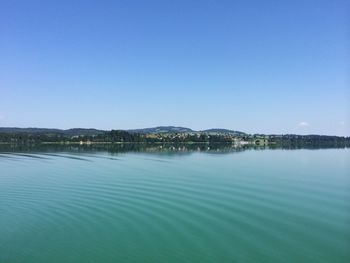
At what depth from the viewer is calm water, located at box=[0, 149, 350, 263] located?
42.6ft

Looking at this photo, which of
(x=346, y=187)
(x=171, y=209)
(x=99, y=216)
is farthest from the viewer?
(x=346, y=187)

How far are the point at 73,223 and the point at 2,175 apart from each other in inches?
813

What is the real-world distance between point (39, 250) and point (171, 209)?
26.4 feet

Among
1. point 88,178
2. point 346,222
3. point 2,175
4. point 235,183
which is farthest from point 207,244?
point 2,175

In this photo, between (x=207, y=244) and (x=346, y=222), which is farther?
(x=346, y=222)


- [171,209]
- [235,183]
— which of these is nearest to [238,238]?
[171,209]

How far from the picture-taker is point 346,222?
1767 centimetres

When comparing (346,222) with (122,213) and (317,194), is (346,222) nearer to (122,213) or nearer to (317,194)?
(317,194)

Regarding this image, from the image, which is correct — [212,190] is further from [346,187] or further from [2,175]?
[2,175]

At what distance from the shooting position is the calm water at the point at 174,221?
13.0 metres

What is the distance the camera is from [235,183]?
1137 inches

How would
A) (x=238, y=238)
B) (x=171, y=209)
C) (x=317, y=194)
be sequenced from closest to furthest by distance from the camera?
(x=238, y=238), (x=171, y=209), (x=317, y=194)

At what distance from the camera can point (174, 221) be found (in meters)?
17.3

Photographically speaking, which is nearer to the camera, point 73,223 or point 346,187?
point 73,223
